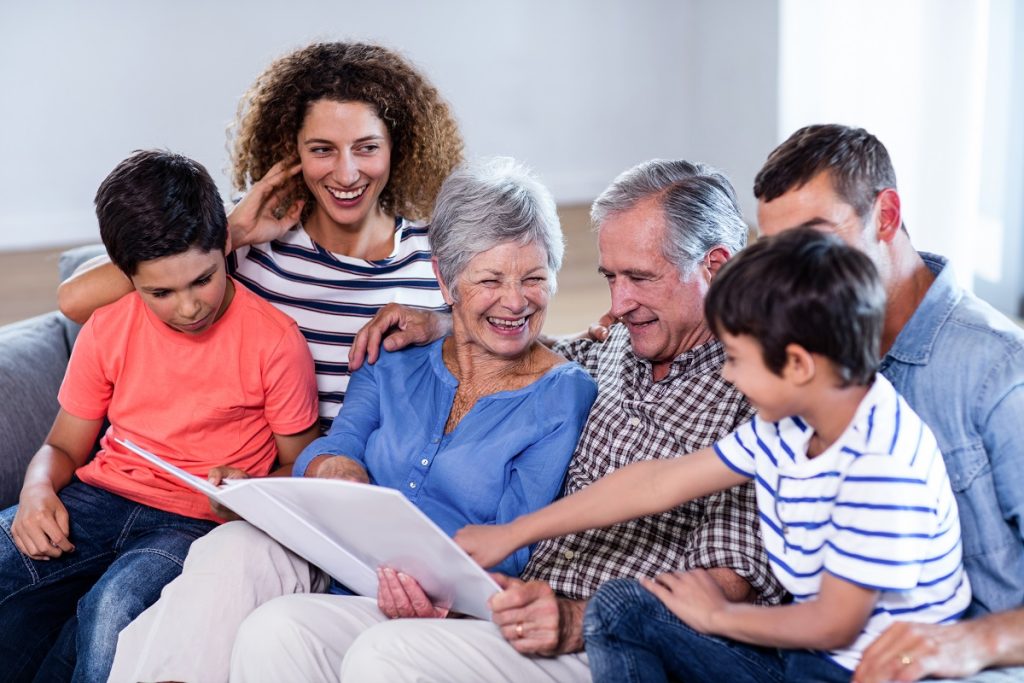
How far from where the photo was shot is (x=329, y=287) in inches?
94.7

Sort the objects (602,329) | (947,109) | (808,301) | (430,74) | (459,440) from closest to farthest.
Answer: (808,301) → (459,440) → (602,329) → (947,109) → (430,74)

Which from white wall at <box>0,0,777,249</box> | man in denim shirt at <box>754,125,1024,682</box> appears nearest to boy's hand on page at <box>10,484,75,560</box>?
man in denim shirt at <box>754,125,1024,682</box>

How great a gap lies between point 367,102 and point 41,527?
1056 mm

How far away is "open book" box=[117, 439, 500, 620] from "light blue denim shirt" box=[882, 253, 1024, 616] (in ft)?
2.19

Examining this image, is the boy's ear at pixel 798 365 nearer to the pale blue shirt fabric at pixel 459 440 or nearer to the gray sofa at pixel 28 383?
the pale blue shirt fabric at pixel 459 440

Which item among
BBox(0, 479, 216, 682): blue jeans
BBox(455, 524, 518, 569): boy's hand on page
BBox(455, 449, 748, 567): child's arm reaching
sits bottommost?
BBox(0, 479, 216, 682): blue jeans

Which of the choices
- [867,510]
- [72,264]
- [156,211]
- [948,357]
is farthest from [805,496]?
[72,264]

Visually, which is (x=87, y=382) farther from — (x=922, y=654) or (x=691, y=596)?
(x=922, y=654)

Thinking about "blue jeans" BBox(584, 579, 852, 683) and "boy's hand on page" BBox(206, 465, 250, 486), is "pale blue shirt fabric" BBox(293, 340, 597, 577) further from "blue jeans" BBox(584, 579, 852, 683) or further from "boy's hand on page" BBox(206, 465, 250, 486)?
"blue jeans" BBox(584, 579, 852, 683)

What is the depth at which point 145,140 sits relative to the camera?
625 cm

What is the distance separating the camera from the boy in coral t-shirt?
1.98 meters

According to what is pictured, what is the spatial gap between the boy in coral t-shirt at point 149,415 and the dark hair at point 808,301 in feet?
3.33

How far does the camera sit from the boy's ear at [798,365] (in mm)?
1337

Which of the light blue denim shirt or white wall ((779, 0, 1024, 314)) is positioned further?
white wall ((779, 0, 1024, 314))
